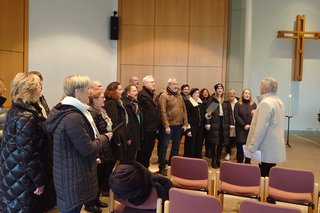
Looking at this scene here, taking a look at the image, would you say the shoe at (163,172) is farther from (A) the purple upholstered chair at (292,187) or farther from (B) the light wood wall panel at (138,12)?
(B) the light wood wall panel at (138,12)

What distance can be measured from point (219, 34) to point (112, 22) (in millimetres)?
2356

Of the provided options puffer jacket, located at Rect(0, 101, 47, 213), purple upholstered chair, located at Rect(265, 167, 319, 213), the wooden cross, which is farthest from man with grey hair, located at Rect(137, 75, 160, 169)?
the wooden cross

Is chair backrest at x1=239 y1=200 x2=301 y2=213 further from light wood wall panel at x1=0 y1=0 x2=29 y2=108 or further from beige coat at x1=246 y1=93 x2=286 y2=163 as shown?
light wood wall panel at x1=0 y1=0 x2=29 y2=108

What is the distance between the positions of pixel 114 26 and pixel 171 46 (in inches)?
52.1

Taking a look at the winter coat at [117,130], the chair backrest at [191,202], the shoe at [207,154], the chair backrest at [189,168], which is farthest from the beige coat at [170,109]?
the chair backrest at [191,202]

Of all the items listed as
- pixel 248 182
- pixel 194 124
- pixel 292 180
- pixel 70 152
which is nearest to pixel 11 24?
pixel 194 124

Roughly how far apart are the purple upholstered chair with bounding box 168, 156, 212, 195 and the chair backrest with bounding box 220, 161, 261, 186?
0.19 meters

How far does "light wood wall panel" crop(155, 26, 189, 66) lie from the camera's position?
7.64 meters

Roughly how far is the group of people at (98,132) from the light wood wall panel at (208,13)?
205 cm

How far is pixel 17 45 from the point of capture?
6184 millimetres

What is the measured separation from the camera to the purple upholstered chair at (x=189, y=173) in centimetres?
348

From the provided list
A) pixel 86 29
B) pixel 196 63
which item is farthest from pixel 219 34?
pixel 86 29

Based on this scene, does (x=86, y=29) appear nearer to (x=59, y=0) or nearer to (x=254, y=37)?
(x=59, y=0)

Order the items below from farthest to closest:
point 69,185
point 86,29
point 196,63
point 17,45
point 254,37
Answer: point 254,37 → point 196,63 → point 86,29 → point 17,45 → point 69,185
